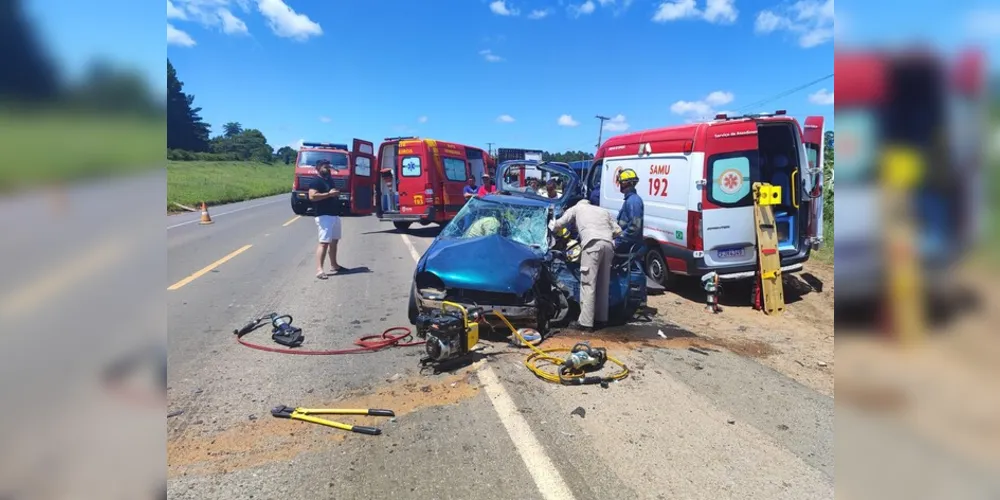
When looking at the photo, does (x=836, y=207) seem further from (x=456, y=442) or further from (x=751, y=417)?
(x=751, y=417)

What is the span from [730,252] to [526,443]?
4843mm

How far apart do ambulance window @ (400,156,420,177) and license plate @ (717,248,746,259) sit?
880 centimetres

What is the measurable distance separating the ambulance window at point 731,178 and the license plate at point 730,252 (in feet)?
1.95

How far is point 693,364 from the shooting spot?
473cm

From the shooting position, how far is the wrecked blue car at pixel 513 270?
5293mm

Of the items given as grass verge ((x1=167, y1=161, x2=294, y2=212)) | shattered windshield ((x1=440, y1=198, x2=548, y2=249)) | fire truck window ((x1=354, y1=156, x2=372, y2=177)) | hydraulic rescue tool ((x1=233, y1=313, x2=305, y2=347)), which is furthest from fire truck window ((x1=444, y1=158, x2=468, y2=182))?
hydraulic rescue tool ((x1=233, y1=313, x2=305, y2=347))

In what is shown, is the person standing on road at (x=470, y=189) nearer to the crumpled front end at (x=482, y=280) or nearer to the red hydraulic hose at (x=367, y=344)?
the crumpled front end at (x=482, y=280)

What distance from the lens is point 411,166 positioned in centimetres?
1390

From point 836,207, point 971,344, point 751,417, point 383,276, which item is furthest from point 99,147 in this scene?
point 383,276

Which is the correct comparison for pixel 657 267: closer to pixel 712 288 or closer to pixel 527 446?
pixel 712 288

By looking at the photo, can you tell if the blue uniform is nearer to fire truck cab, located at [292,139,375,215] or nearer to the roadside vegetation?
the roadside vegetation

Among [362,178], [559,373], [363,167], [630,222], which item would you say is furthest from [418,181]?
[559,373]

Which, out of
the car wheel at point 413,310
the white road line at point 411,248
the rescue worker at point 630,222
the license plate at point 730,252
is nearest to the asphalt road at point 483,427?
the car wheel at point 413,310

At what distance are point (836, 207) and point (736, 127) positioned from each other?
21.5ft
